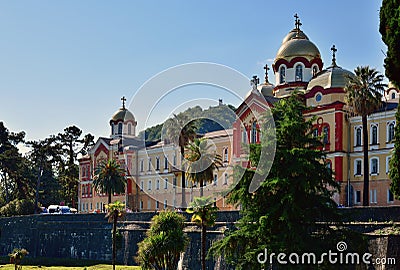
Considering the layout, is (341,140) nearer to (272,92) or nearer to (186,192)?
(272,92)

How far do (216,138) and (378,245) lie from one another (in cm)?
3864

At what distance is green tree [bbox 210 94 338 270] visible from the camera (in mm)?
33656

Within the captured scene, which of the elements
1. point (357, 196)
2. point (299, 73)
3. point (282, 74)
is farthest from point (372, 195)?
point (282, 74)

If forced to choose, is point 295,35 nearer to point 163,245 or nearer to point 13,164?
point 163,245

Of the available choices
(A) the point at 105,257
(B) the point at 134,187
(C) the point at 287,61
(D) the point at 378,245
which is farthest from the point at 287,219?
(B) the point at 134,187

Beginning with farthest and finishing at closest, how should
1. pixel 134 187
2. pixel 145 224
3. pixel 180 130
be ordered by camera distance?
pixel 134 187 → pixel 180 130 → pixel 145 224

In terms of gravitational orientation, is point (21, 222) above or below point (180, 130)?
below

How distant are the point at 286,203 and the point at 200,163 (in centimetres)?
2408

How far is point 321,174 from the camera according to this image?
115ft

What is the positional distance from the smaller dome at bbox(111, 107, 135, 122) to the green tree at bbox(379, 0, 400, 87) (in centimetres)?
6283

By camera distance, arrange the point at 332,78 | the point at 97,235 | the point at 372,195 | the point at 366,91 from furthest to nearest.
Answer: the point at 97,235 < the point at 332,78 < the point at 372,195 < the point at 366,91

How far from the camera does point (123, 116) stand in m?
90.8

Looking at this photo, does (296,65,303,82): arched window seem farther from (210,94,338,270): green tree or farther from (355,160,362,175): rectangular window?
(210,94,338,270): green tree

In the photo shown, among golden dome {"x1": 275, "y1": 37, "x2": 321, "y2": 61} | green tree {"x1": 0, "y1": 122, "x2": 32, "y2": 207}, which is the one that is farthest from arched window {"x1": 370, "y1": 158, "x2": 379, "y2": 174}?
green tree {"x1": 0, "y1": 122, "x2": 32, "y2": 207}
